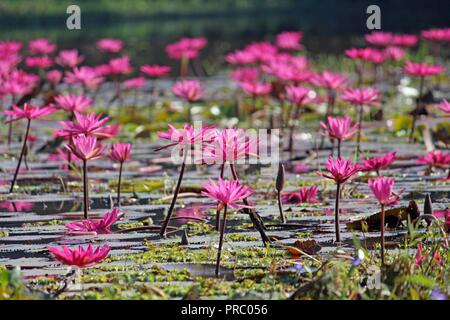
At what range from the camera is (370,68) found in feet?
36.4

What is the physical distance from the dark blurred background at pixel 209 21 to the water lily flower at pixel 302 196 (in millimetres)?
8162

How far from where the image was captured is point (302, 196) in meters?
4.70

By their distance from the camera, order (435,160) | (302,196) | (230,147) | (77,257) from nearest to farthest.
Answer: (77,257), (230,147), (302,196), (435,160)

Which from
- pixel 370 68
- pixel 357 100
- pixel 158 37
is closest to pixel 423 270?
pixel 357 100

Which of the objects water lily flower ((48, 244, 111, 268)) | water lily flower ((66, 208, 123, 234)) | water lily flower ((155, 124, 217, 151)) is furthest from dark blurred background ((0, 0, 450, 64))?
water lily flower ((48, 244, 111, 268))

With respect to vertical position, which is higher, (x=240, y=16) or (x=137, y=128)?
(x=240, y=16)

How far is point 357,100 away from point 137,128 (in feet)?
7.43

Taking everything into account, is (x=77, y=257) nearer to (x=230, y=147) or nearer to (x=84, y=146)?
(x=230, y=147)

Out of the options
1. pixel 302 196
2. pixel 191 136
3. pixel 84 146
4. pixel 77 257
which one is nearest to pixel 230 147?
pixel 191 136

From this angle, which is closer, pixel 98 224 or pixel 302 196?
pixel 98 224

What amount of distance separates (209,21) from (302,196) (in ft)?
64.3

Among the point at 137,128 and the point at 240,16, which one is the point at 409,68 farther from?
the point at 240,16

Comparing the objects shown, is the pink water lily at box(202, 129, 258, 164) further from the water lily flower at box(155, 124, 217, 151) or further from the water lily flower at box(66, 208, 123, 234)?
the water lily flower at box(66, 208, 123, 234)

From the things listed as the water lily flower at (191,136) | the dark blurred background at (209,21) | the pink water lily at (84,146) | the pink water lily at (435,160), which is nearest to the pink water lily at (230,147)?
the water lily flower at (191,136)
